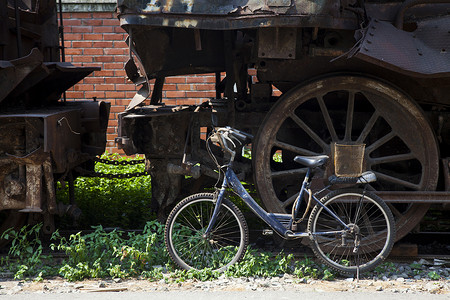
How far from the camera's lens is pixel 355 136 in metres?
6.19

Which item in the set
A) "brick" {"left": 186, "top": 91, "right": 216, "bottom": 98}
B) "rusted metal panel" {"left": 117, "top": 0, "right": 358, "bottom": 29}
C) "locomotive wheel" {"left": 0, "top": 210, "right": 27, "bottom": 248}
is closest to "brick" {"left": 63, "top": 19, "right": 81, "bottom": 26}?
"brick" {"left": 186, "top": 91, "right": 216, "bottom": 98}

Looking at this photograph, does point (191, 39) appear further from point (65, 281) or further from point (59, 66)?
point (65, 281)

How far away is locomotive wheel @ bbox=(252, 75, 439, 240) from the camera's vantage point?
223 inches

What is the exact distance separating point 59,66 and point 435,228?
4495 millimetres

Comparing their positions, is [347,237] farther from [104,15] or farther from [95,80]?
[104,15]

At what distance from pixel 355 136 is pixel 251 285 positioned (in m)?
2.05

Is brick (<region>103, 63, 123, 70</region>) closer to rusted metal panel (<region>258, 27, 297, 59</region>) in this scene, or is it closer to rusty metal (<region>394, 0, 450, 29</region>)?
rusted metal panel (<region>258, 27, 297, 59</region>)

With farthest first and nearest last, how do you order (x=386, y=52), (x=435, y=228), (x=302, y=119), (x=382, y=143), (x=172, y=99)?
(x=172, y=99), (x=435, y=228), (x=302, y=119), (x=382, y=143), (x=386, y=52)

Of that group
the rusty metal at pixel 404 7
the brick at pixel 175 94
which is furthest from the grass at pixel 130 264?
the brick at pixel 175 94

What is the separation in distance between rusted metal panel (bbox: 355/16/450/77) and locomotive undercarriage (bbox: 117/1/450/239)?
10 millimetres

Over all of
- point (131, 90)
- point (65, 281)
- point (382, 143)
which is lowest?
point (65, 281)

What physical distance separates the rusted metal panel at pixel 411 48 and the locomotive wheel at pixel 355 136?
51 cm

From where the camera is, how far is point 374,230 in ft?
20.7

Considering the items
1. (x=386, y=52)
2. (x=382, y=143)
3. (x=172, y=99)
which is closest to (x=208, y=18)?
(x=386, y=52)
